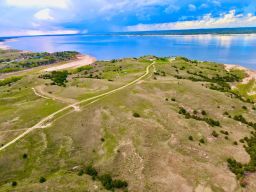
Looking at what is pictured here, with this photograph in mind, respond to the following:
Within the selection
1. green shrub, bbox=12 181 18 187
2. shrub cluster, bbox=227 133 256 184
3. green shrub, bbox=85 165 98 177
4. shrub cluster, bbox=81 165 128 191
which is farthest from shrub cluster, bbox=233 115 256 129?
green shrub, bbox=12 181 18 187

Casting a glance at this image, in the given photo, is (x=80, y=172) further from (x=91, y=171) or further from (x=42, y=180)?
(x=42, y=180)

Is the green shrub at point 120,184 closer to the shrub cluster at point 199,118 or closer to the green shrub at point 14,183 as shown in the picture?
the green shrub at point 14,183

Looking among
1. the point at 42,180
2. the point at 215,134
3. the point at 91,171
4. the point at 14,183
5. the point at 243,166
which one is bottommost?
the point at 243,166

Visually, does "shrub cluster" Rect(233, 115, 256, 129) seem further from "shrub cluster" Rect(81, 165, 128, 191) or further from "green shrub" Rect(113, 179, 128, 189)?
"shrub cluster" Rect(81, 165, 128, 191)

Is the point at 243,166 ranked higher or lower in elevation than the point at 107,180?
lower

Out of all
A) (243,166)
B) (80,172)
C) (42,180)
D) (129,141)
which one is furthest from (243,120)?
(42,180)

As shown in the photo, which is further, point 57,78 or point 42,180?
point 57,78

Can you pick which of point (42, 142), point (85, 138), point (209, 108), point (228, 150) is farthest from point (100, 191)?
point (209, 108)

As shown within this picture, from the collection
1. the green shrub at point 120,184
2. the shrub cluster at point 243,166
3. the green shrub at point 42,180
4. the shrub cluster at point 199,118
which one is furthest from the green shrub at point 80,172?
the shrub cluster at point 199,118

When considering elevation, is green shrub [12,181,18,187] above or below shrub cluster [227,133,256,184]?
above
